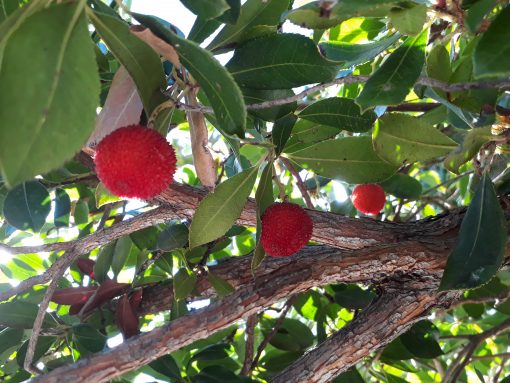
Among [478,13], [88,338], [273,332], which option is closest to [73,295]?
[88,338]

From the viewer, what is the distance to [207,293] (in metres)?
2.01

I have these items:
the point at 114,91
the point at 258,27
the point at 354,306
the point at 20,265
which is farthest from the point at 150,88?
the point at 20,265

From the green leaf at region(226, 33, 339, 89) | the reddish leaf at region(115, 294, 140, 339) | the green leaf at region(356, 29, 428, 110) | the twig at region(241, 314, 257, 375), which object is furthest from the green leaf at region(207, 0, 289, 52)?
the twig at region(241, 314, 257, 375)

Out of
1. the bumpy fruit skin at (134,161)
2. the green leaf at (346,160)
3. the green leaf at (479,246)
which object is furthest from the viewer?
the green leaf at (346,160)

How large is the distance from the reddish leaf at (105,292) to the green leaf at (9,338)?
0.22 m

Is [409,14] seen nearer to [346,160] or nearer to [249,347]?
[346,160]

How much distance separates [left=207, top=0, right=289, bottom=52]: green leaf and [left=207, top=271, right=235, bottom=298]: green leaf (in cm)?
80

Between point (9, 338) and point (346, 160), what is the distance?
121 centimetres

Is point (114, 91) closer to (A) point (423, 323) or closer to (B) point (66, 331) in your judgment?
(B) point (66, 331)

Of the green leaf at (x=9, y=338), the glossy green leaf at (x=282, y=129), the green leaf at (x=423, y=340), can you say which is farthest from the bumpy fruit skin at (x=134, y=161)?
the green leaf at (x=423, y=340)

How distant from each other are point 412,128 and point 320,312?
108cm

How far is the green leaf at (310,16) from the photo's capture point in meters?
1.04

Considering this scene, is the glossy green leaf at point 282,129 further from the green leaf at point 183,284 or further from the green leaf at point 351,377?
the green leaf at point 351,377

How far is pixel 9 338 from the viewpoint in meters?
1.99
